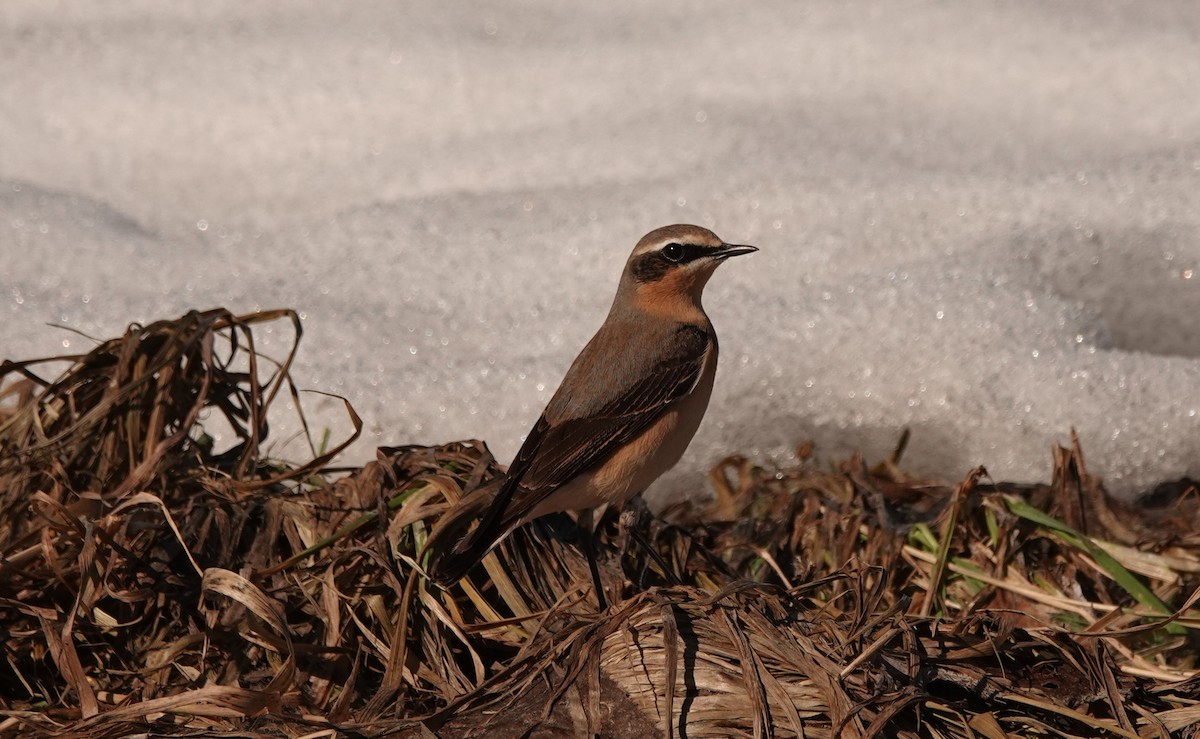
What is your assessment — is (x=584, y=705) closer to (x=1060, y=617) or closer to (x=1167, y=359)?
(x=1060, y=617)

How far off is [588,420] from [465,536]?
0.64 m

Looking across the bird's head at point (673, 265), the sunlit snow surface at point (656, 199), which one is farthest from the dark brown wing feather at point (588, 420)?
the sunlit snow surface at point (656, 199)

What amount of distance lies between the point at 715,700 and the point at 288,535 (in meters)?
1.62

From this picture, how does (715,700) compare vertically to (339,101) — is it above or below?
below

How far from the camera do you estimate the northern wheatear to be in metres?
3.89

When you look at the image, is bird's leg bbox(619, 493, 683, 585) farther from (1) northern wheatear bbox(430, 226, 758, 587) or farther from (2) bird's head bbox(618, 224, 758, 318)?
(2) bird's head bbox(618, 224, 758, 318)

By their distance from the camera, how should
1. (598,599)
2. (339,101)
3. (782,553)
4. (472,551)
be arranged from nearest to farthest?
(472,551) → (598,599) → (782,553) → (339,101)

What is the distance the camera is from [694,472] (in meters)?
5.64

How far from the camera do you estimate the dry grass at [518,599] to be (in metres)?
3.27

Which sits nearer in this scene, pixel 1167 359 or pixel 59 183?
pixel 1167 359

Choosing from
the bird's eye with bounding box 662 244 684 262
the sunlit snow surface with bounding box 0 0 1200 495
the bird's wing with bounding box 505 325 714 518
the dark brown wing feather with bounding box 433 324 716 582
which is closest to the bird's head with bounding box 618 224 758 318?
the bird's eye with bounding box 662 244 684 262

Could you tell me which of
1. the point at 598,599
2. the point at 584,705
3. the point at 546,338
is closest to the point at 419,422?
the point at 546,338

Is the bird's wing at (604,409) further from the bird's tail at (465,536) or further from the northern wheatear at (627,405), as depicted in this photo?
the bird's tail at (465,536)

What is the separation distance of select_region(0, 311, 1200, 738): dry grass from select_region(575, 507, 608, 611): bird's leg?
6 cm
